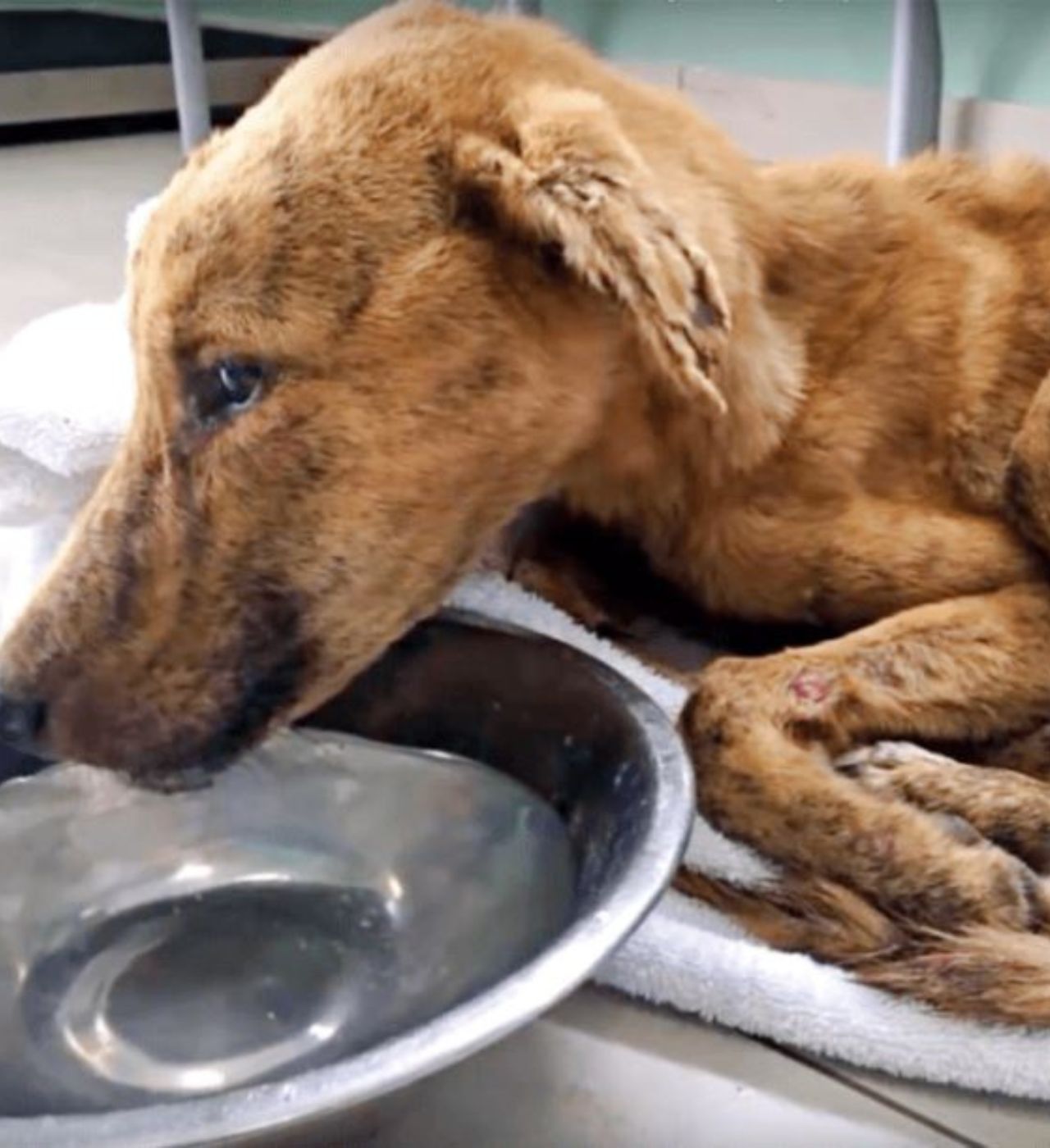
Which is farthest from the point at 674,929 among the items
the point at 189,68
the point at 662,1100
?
the point at 189,68

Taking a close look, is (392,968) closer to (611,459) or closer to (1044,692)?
(611,459)

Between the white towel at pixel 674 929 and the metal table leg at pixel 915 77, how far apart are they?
133 cm

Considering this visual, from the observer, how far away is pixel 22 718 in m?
1.13

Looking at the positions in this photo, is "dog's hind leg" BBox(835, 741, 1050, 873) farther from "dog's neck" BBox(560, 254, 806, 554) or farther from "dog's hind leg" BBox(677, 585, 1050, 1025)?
"dog's neck" BBox(560, 254, 806, 554)

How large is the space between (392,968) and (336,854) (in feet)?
0.46

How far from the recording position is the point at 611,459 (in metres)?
1.35

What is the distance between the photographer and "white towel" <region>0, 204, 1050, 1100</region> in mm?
1074

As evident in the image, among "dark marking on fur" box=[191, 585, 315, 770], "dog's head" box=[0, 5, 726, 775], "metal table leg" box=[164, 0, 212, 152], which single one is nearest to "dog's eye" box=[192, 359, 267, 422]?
"dog's head" box=[0, 5, 726, 775]

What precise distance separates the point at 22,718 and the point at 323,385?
0.93 feet

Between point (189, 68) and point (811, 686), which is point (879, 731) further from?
point (189, 68)

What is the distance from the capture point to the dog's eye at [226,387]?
113 centimetres

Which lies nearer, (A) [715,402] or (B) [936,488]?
(A) [715,402]

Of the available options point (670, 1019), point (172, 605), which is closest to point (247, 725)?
point (172, 605)

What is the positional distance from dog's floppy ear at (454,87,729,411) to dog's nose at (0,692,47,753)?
Result: 0.43m
